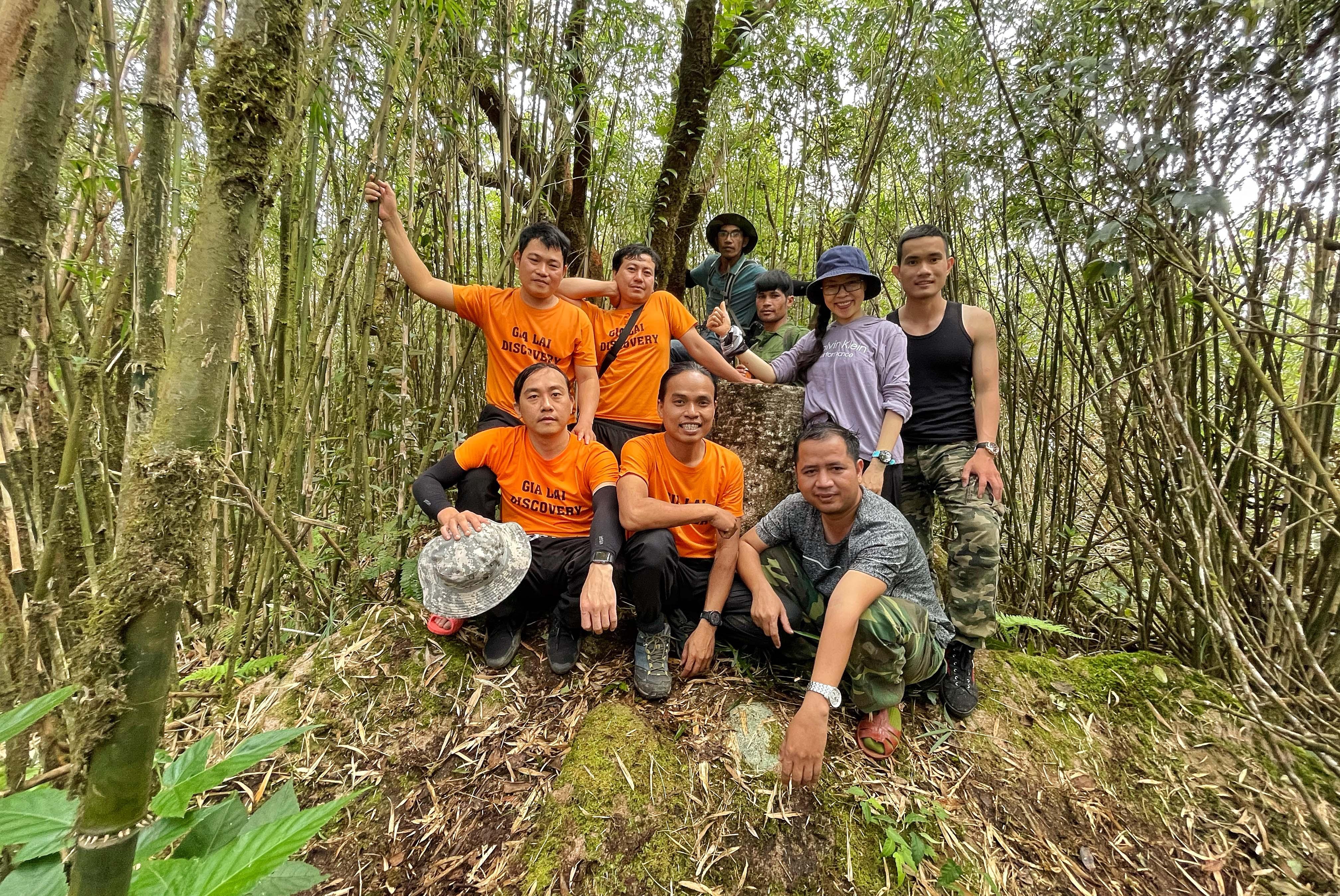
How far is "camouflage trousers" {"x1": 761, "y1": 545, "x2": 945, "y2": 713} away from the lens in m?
1.83

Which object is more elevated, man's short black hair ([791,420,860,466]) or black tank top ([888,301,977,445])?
black tank top ([888,301,977,445])

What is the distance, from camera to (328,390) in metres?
2.66

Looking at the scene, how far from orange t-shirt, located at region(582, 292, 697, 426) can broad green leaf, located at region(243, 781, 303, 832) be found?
214 centimetres

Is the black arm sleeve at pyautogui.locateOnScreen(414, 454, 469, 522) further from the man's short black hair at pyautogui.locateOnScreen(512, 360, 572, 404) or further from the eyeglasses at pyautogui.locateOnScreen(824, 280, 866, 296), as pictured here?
the eyeglasses at pyautogui.locateOnScreen(824, 280, 866, 296)

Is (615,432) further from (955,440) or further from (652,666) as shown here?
(955,440)

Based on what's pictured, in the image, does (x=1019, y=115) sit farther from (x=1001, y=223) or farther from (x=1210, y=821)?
(x=1210, y=821)

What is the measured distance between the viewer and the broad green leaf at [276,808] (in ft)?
2.76

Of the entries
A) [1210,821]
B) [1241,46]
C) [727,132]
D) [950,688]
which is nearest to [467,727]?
[950,688]

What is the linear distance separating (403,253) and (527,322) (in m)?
0.60

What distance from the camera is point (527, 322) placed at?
8.62ft

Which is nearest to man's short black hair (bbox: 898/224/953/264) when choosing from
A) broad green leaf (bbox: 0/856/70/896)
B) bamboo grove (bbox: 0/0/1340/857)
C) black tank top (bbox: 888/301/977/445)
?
black tank top (bbox: 888/301/977/445)

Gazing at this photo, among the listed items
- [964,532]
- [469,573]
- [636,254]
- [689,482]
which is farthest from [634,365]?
[964,532]

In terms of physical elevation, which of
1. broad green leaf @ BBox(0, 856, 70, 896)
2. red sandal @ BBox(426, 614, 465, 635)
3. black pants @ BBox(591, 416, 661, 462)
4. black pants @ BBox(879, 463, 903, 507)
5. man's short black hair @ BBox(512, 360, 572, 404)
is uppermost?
man's short black hair @ BBox(512, 360, 572, 404)

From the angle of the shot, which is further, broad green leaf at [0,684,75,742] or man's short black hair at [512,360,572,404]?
man's short black hair at [512,360,572,404]
